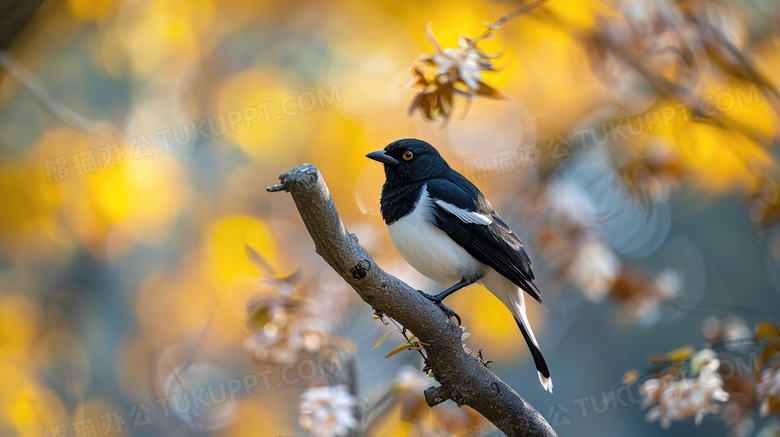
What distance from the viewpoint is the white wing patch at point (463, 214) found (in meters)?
3.41

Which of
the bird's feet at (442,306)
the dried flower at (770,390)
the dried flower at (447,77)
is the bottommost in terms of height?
the dried flower at (770,390)

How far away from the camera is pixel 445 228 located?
3.38 meters

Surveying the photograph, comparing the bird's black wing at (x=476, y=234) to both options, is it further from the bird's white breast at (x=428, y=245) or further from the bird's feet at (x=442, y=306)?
the bird's feet at (x=442, y=306)

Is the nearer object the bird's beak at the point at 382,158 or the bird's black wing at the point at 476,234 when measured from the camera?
the bird's black wing at the point at 476,234

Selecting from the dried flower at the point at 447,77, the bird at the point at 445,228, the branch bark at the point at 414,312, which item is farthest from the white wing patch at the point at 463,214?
the branch bark at the point at 414,312

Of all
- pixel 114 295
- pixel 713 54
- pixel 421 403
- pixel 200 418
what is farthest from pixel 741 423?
pixel 114 295

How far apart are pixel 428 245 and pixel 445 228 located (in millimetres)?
139

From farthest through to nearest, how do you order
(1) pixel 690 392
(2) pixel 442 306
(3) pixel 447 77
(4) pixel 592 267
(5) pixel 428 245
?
1. (4) pixel 592 267
2. (5) pixel 428 245
3. (1) pixel 690 392
4. (3) pixel 447 77
5. (2) pixel 442 306

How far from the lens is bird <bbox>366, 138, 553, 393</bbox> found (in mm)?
3402

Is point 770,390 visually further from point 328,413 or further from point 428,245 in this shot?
point 328,413

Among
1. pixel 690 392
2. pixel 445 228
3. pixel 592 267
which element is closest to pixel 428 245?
pixel 445 228

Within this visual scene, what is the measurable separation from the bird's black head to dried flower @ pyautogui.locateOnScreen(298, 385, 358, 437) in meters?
1.40

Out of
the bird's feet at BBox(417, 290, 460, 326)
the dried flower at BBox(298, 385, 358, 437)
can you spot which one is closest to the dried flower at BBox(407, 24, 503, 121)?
the bird's feet at BBox(417, 290, 460, 326)

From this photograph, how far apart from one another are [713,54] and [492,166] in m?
1.79
